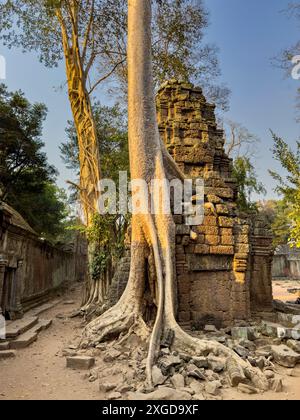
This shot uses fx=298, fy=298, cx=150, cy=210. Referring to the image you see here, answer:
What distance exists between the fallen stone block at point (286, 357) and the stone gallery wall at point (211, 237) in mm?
1355

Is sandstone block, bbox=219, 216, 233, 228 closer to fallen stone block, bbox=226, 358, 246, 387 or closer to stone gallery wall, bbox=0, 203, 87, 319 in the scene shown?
fallen stone block, bbox=226, 358, 246, 387

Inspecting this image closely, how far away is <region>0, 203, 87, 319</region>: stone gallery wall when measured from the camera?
6.73 m

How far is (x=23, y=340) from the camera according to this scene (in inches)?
189

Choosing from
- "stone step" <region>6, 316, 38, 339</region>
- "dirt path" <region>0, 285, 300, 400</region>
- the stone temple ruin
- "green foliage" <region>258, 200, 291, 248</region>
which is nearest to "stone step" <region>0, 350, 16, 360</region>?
"dirt path" <region>0, 285, 300, 400</region>

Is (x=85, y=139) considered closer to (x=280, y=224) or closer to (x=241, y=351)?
(x=241, y=351)

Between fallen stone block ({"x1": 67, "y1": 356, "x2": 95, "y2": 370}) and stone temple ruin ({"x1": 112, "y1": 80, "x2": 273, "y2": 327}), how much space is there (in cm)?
173

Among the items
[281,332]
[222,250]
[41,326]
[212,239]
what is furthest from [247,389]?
[41,326]

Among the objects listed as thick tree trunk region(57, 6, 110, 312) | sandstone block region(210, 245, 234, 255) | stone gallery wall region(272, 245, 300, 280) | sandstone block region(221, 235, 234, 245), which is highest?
thick tree trunk region(57, 6, 110, 312)

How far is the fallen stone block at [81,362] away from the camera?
11.7ft

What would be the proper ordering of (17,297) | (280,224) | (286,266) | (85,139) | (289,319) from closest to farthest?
(289,319)
(17,297)
(85,139)
(280,224)
(286,266)

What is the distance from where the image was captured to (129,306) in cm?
445

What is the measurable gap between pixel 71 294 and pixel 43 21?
10.6 m

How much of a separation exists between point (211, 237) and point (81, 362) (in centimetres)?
292

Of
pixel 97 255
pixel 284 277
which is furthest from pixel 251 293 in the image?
pixel 284 277
